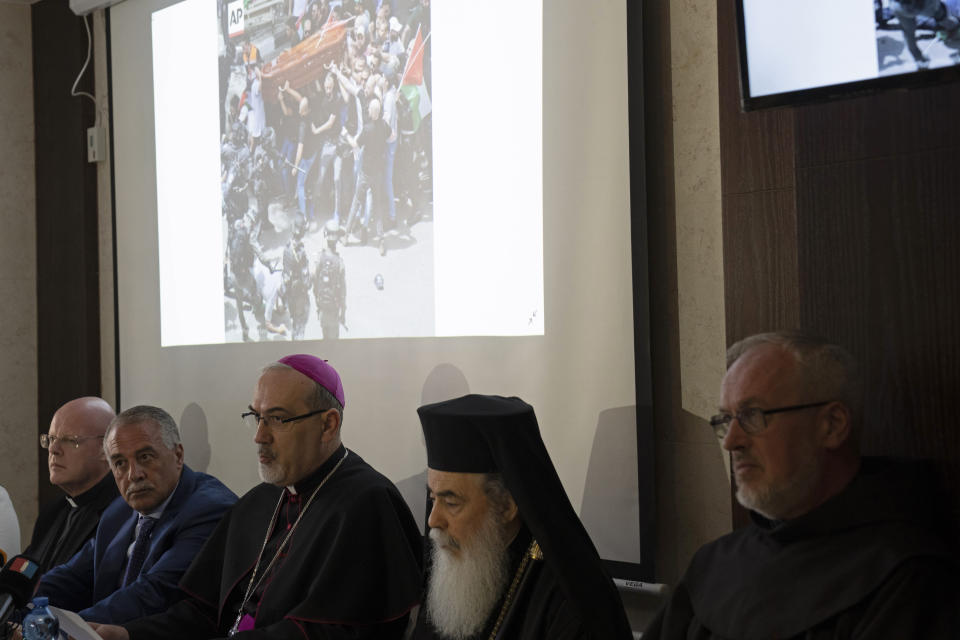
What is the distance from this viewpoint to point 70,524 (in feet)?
15.2

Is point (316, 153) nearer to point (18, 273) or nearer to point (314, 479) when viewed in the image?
point (314, 479)

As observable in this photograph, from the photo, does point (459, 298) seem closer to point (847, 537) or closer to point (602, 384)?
point (602, 384)

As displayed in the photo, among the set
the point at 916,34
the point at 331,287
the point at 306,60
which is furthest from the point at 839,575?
the point at 306,60

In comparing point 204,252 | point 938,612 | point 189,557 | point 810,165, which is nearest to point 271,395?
point 189,557

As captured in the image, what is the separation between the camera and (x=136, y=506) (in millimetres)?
4105

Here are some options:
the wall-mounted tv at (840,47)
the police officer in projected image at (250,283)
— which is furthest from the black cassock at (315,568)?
the wall-mounted tv at (840,47)

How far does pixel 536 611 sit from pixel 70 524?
2.96 meters

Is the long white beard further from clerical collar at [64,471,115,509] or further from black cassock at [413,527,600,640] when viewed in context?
clerical collar at [64,471,115,509]

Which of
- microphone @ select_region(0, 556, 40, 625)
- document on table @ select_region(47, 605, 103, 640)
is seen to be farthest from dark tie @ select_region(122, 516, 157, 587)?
microphone @ select_region(0, 556, 40, 625)

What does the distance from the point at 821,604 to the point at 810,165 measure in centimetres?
103

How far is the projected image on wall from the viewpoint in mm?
3609

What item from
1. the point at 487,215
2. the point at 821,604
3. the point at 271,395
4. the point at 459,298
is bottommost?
the point at 821,604

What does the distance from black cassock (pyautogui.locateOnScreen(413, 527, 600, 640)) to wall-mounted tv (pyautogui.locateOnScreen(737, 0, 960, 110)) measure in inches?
48.5

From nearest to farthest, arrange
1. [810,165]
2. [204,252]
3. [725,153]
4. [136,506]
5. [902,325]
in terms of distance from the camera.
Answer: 1. [902,325]
2. [810,165]
3. [725,153]
4. [136,506]
5. [204,252]
